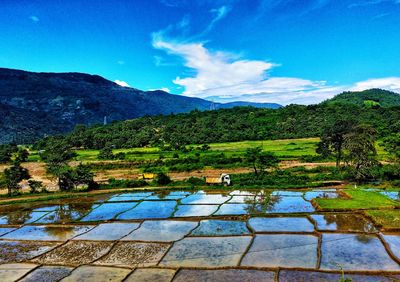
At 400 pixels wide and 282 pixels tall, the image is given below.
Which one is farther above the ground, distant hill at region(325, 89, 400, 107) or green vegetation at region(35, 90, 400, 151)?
distant hill at region(325, 89, 400, 107)

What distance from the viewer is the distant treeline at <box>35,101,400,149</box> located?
2965 inches

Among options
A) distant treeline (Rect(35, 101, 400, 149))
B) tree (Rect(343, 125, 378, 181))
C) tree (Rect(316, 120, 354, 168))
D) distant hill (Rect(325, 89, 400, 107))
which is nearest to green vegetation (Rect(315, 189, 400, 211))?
tree (Rect(343, 125, 378, 181))

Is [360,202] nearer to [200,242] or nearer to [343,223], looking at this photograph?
[343,223]

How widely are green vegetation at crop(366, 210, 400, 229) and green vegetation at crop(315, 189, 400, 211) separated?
3.39 feet

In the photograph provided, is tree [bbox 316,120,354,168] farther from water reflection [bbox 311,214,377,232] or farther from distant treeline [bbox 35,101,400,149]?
distant treeline [bbox 35,101,400,149]

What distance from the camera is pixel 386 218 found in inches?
755

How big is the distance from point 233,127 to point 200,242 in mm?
68428

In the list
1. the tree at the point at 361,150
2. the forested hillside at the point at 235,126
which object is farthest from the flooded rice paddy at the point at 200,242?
the forested hillside at the point at 235,126

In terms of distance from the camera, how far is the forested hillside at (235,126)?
75500 millimetres

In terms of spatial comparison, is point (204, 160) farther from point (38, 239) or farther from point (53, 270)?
point (53, 270)

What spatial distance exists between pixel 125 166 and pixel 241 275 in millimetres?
40271

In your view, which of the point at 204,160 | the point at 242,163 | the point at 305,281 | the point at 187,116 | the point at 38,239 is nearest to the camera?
the point at 305,281

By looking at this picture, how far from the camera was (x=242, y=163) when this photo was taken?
147 feet

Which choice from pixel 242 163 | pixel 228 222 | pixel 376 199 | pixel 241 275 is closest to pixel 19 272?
pixel 241 275
